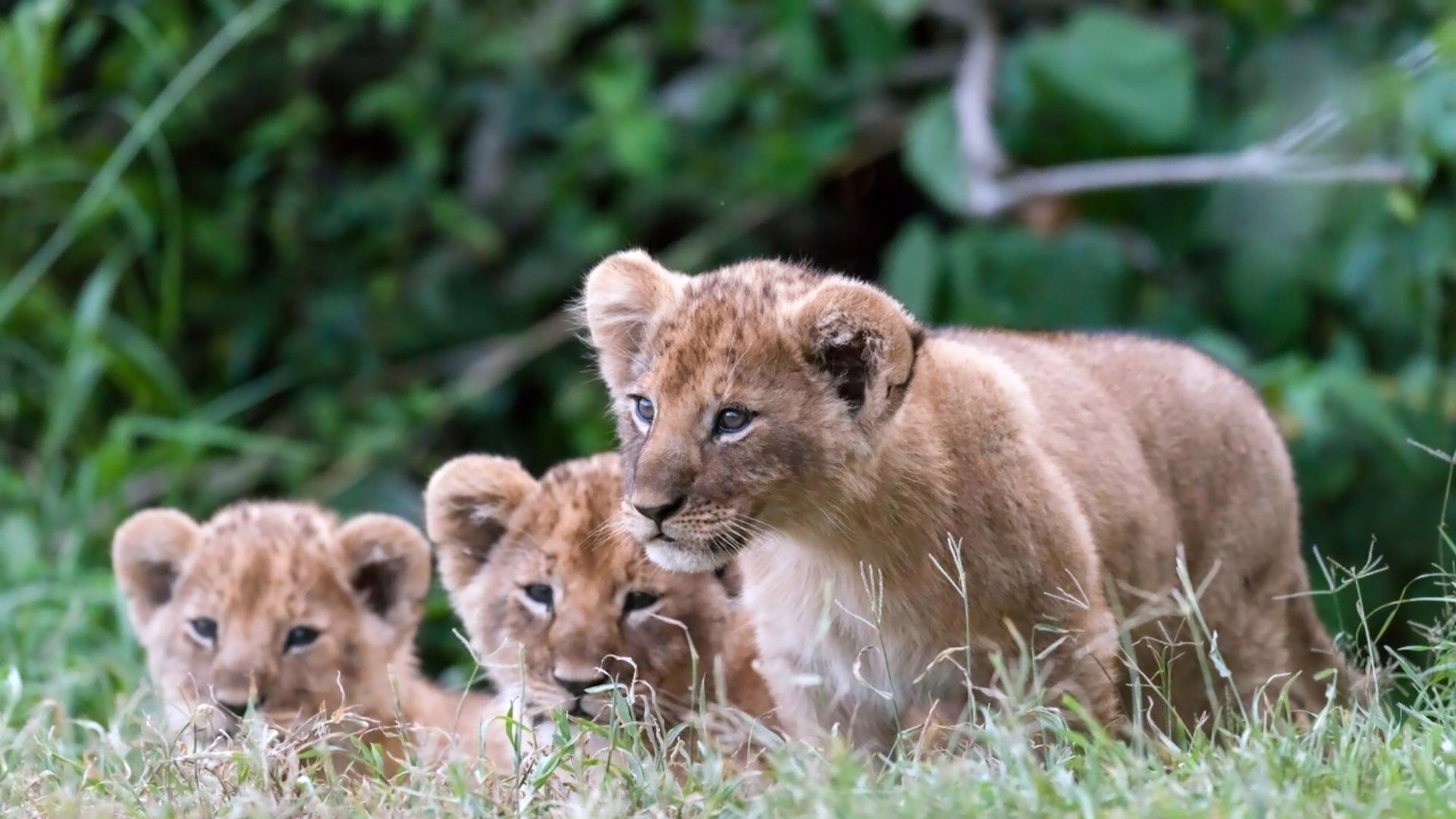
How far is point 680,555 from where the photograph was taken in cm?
417

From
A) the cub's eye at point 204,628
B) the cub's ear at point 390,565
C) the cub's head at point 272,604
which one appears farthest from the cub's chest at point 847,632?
the cub's eye at point 204,628

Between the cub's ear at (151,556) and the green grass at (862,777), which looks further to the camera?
the cub's ear at (151,556)

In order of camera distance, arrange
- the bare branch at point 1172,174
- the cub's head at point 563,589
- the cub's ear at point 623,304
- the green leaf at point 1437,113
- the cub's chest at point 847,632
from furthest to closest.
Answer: the bare branch at point 1172,174
the green leaf at point 1437,113
the cub's head at point 563,589
the cub's ear at point 623,304
the cub's chest at point 847,632

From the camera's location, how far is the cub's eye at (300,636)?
541cm

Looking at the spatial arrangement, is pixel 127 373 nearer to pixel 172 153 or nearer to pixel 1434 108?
pixel 172 153

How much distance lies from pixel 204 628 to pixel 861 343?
88.7 inches

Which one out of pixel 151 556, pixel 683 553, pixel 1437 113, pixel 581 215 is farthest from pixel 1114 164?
pixel 683 553

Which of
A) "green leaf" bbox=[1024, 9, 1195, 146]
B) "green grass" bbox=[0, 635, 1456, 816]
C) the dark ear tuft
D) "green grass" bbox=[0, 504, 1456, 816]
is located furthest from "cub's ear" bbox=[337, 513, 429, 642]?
"green leaf" bbox=[1024, 9, 1195, 146]

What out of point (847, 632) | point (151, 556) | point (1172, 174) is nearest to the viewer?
point (847, 632)

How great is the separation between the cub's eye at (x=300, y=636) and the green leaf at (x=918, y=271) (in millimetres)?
2693

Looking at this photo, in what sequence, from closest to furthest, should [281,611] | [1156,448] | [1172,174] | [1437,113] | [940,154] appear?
[1156,448] < [281,611] < [1437,113] < [1172,174] < [940,154]

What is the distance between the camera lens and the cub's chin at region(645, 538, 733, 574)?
4156 mm

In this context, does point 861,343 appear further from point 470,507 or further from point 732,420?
point 470,507

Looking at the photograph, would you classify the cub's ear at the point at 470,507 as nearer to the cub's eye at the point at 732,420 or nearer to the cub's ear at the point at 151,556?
the cub's ear at the point at 151,556
